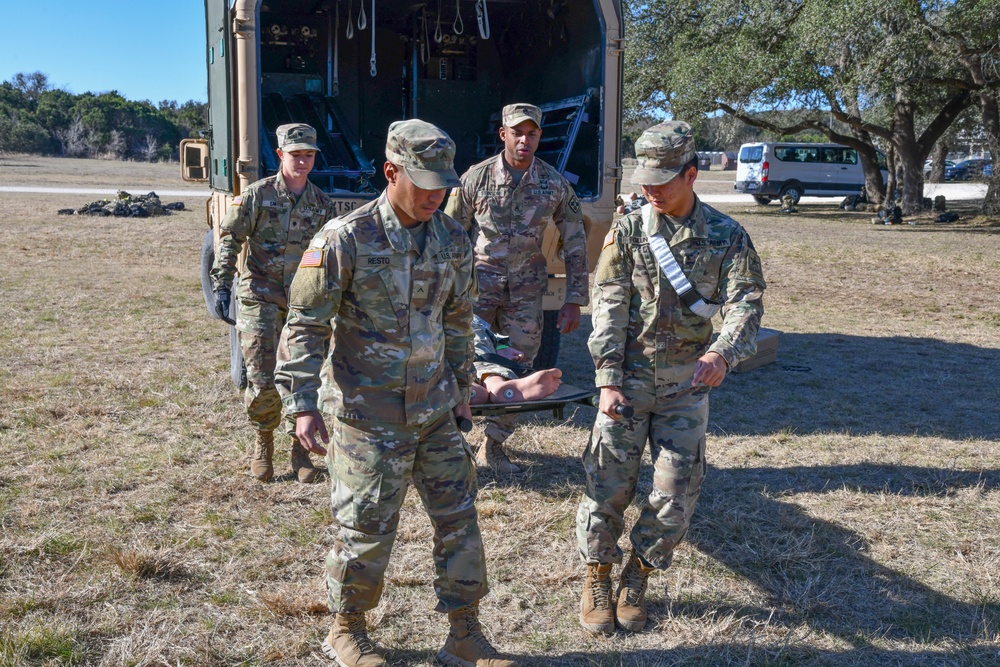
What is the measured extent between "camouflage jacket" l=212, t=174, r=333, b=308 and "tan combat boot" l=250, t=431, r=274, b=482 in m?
0.71

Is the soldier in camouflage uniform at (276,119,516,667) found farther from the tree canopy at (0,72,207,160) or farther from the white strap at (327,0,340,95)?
the tree canopy at (0,72,207,160)

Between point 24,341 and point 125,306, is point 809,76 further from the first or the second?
point 24,341

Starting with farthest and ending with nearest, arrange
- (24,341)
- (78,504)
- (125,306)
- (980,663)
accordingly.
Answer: (125,306) < (24,341) < (78,504) < (980,663)

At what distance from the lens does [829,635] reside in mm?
3541

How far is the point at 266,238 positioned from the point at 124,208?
16417 millimetres

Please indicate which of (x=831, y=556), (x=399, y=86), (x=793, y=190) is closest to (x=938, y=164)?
(x=793, y=190)

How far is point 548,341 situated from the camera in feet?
20.8

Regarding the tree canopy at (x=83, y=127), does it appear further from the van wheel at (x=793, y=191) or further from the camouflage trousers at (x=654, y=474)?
the camouflage trousers at (x=654, y=474)

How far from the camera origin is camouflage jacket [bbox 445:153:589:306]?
16.6ft

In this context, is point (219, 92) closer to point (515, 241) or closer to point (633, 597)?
point (515, 241)

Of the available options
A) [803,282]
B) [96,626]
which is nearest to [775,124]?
[803,282]

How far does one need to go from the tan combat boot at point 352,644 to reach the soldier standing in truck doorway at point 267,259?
6.11 feet

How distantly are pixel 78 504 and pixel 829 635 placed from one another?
3.43 metres

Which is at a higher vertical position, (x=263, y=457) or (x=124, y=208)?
(x=124, y=208)
